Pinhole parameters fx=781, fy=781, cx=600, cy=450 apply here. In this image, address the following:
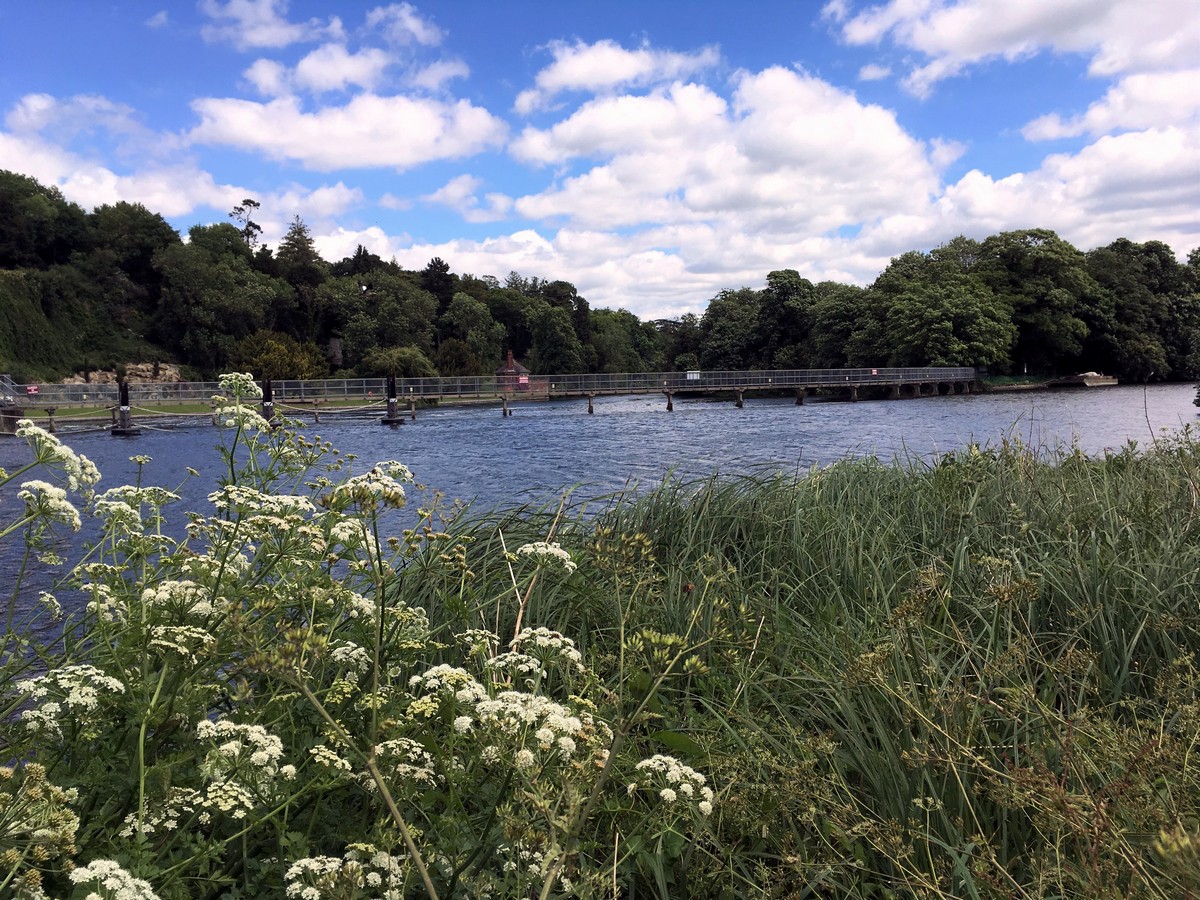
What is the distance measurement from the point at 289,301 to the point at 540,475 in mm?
65581

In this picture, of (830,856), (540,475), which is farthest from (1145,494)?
(540,475)

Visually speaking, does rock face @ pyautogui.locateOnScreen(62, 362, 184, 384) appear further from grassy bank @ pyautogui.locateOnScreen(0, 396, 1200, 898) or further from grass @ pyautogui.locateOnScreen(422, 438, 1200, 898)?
grassy bank @ pyautogui.locateOnScreen(0, 396, 1200, 898)

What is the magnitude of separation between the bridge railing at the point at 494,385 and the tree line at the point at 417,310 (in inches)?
289

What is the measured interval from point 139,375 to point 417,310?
2510 cm

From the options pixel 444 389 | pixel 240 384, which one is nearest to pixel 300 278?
pixel 444 389

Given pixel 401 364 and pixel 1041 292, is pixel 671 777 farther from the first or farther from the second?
pixel 1041 292

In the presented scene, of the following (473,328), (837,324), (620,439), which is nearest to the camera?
(620,439)

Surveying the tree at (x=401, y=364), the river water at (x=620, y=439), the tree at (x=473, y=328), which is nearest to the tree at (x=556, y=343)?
the tree at (x=473, y=328)

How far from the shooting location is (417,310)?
3051 inches

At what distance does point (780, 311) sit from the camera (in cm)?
8244

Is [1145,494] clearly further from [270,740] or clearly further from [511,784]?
[270,740]

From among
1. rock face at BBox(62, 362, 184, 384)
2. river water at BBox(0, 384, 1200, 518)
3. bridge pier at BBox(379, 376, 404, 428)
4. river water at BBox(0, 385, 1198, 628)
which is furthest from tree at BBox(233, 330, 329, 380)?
bridge pier at BBox(379, 376, 404, 428)

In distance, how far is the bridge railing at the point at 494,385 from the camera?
45000 millimetres

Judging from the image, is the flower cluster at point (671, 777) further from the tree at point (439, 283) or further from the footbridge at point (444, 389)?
the tree at point (439, 283)
